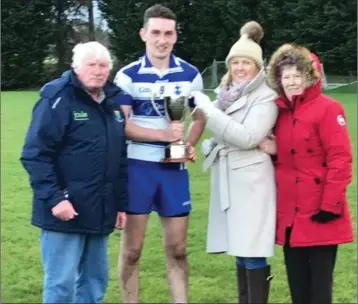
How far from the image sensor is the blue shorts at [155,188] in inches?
152

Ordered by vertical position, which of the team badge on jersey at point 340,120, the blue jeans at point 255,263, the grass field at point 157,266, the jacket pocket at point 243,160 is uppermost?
the team badge on jersey at point 340,120

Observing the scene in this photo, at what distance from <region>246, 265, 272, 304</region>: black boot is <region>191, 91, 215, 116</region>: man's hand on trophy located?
0.86 meters

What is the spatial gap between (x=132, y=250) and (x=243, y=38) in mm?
1305

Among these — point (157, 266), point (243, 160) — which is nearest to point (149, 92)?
point (243, 160)

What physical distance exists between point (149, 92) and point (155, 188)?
52 centimetres

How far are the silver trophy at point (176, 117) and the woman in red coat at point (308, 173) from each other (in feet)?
1.49

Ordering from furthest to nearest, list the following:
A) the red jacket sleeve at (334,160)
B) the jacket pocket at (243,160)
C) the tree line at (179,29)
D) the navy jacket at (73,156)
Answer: the tree line at (179,29)
the jacket pocket at (243,160)
the red jacket sleeve at (334,160)
the navy jacket at (73,156)

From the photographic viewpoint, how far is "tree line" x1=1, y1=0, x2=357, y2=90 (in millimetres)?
21781

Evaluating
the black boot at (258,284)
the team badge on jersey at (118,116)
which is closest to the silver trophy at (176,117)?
the team badge on jersey at (118,116)

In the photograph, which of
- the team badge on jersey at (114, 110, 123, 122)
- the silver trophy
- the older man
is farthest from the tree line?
the older man

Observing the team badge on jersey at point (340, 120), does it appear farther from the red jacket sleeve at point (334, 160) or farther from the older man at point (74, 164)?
the older man at point (74, 164)

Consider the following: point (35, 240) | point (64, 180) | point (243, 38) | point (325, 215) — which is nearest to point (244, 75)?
point (243, 38)

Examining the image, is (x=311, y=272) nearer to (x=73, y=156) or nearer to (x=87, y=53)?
(x=73, y=156)

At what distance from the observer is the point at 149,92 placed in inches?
152
